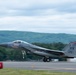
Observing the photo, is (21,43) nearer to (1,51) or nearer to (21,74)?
(1,51)

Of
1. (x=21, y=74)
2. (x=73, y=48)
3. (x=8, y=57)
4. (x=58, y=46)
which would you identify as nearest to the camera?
(x=21, y=74)

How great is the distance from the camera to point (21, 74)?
2342 cm

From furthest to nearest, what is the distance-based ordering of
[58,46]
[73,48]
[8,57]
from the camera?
[58,46]
[8,57]
[73,48]

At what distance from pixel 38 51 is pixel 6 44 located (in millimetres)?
5648

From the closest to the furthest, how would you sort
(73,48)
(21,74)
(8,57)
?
(21,74) < (73,48) < (8,57)

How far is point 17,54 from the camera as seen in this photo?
93.4 m

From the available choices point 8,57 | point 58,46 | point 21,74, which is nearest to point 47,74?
point 21,74

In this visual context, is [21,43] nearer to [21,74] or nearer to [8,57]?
[8,57]

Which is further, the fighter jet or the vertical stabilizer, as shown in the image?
the fighter jet

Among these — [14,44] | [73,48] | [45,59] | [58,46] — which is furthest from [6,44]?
[58,46]

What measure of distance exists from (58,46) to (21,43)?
42.2m

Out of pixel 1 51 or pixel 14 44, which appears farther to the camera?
pixel 1 51

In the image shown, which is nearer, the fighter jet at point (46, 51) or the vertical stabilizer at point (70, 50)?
the vertical stabilizer at point (70, 50)

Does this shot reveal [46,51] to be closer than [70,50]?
No
